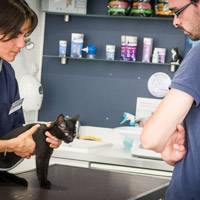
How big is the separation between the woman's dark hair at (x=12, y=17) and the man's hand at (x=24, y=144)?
0.36m

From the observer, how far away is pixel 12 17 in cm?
177

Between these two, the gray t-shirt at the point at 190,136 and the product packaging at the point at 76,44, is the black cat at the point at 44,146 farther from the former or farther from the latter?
the product packaging at the point at 76,44

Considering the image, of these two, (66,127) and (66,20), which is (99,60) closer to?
(66,20)

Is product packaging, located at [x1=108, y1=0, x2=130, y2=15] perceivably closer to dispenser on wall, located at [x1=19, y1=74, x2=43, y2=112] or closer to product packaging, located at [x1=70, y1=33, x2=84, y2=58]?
product packaging, located at [x1=70, y1=33, x2=84, y2=58]

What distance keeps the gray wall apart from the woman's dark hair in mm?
1852

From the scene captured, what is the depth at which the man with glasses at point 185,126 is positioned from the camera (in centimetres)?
118

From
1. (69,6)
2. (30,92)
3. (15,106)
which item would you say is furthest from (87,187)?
(69,6)

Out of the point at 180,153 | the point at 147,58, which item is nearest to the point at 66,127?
the point at 180,153

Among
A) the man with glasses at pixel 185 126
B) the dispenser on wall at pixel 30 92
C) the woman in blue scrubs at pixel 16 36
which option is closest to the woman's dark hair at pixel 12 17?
the woman in blue scrubs at pixel 16 36

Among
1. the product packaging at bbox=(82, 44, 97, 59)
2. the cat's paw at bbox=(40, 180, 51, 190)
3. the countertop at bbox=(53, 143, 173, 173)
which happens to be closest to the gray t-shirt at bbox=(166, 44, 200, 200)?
the cat's paw at bbox=(40, 180, 51, 190)

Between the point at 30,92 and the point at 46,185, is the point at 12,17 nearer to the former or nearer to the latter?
the point at 46,185

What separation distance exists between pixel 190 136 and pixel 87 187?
0.64 meters

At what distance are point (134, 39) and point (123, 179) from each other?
5.62 feet

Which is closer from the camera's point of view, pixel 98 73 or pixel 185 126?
pixel 185 126
